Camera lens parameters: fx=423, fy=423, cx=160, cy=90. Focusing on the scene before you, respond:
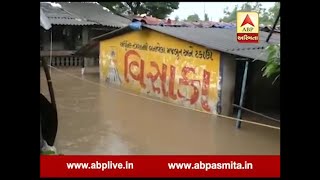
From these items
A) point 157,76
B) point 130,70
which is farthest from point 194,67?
point 130,70

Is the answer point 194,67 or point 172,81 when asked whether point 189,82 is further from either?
point 172,81

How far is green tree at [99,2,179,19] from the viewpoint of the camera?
3106cm

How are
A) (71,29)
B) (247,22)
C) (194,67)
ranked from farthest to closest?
(71,29) < (194,67) < (247,22)

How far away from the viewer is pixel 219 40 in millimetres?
13047

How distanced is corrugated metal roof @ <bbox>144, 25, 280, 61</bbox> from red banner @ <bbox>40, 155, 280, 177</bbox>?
5193mm

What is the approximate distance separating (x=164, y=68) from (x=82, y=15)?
13.5 m

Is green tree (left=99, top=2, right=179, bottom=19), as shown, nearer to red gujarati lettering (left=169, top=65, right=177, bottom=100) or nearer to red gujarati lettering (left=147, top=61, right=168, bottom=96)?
red gujarati lettering (left=147, top=61, right=168, bottom=96)

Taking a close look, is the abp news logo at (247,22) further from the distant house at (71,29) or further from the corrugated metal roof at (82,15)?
the corrugated metal roof at (82,15)

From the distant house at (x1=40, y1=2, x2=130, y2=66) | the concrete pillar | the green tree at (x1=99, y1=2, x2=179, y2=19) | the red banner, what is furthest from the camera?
the green tree at (x1=99, y1=2, x2=179, y2=19)

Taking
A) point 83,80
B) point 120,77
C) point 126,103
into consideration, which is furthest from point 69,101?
point 83,80

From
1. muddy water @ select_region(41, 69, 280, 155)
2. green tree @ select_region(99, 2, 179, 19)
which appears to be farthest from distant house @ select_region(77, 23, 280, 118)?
green tree @ select_region(99, 2, 179, 19)
